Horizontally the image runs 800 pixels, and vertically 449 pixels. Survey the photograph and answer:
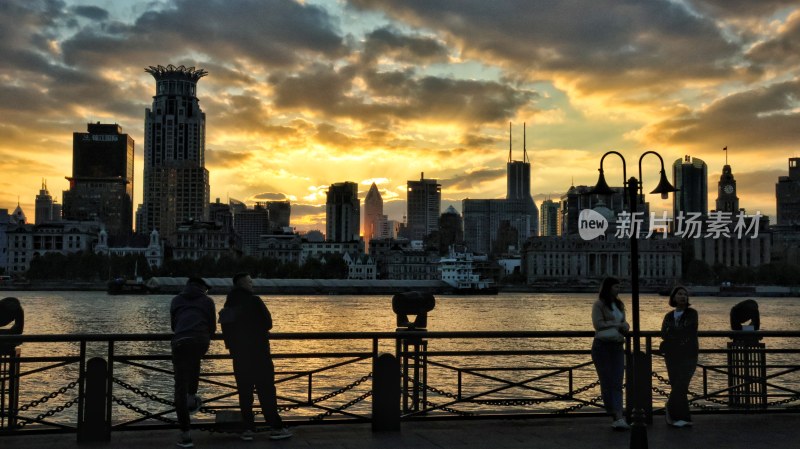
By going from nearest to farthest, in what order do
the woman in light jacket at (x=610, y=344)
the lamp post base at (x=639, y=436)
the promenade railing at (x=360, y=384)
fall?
Result: the lamp post base at (x=639, y=436), the promenade railing at (x=360, y=384), the woman in light jacket at (x=610, y=344)

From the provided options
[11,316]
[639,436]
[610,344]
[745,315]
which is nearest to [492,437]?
[639,436]

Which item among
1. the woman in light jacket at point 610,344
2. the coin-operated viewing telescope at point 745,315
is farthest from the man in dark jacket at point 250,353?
the coin-operated viewing telescope at point 745,315

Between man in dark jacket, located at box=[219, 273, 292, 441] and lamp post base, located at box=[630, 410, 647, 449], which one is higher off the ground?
man in dark jacket, located at box=[219, 273, 292, 441]

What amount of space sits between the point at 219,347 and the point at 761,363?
29582mm

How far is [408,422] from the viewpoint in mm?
11898

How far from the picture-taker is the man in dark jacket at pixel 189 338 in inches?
415

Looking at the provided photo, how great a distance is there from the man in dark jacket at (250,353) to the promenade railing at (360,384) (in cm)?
26

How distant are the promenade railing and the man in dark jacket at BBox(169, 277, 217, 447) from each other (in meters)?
0.41

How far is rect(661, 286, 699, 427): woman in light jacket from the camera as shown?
12.1 meters

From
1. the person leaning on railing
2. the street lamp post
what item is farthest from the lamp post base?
the person leaning on railing

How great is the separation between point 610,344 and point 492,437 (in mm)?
2411

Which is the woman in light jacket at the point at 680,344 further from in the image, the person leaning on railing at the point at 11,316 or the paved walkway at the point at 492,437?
the person leaning on railing at the point at 11,316

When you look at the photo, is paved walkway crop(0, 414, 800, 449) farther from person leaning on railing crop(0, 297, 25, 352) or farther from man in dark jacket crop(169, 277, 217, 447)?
person leaning on railing crop(0, 297, 25, 352)

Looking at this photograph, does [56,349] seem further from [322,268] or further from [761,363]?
[322,268]
